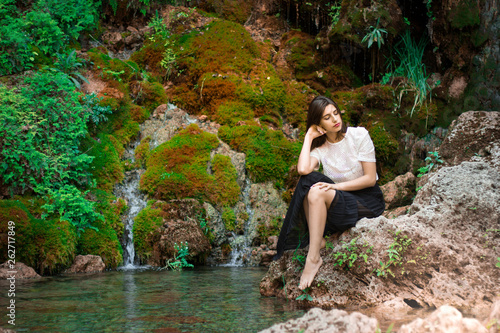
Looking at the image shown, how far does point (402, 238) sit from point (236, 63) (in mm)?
7665

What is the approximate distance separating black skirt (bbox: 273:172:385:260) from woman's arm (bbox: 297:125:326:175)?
0.09 m

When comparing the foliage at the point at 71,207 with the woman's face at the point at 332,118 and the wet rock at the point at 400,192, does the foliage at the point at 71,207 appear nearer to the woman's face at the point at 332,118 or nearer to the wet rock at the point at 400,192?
the woman's face at the point at 332,118

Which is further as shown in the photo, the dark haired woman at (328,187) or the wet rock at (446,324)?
the dark haired woman at (328,187)

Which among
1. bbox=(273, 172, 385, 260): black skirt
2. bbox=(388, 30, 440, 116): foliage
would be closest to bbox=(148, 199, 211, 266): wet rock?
bbox=(273, 172, 385, 260): black skirt

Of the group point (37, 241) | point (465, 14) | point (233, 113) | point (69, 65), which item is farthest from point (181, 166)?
point (465, 14)

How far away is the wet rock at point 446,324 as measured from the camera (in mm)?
1854

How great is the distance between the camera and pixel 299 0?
480 inches

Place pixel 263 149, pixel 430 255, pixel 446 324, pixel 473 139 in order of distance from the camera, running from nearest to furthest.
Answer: pixel 446 324
pixel 430 255
pixel 473 139
pixel 263 149

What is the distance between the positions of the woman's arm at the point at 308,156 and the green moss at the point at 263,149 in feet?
12.8

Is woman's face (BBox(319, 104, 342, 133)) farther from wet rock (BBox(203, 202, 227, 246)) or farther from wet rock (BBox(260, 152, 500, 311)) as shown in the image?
wet rock (BBox(203, 202, 227, 246))

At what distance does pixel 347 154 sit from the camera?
415cm

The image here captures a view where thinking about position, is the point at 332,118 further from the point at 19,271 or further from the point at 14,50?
the point at 14,50

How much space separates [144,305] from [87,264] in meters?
2.80

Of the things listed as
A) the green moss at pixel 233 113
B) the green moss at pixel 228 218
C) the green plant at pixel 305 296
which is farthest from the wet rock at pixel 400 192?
the green plant at pixel 305 296
